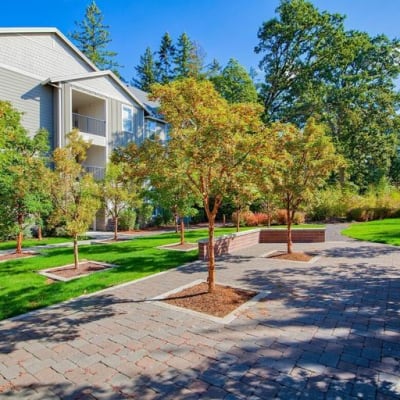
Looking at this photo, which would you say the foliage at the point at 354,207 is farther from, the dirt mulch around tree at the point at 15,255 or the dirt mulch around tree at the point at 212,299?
the dirt mulch around tree at the point at 15,255


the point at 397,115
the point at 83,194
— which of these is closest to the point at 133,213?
the point at 83,194

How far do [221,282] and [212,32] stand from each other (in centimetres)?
1276

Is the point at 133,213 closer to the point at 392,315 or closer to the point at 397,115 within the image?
the point at 392,315

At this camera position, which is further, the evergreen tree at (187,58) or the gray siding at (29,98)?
the evergreen tree at (187,58)

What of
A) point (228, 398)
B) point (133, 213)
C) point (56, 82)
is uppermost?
point (56, 82)

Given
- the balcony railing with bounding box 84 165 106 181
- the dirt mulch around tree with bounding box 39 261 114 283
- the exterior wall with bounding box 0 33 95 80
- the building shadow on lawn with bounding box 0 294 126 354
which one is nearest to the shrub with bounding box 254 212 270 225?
the balcony railing with bounding box 84 165 106 181

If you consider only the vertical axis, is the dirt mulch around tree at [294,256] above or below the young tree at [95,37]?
below

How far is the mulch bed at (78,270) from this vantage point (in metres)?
8.01

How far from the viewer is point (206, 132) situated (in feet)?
17.0

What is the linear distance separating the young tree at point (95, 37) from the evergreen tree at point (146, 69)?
5905mm

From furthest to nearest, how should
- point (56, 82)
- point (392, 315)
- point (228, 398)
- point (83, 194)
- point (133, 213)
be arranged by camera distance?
point (133, 213), point (56, 82), point (83, 194), point (392, 315), point (228, 398)

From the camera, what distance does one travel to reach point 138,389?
3178mm

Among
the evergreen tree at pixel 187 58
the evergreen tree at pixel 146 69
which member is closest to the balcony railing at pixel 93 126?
the evergreen tree at pixel 187 58

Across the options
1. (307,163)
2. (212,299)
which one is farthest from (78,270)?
(307,163)
